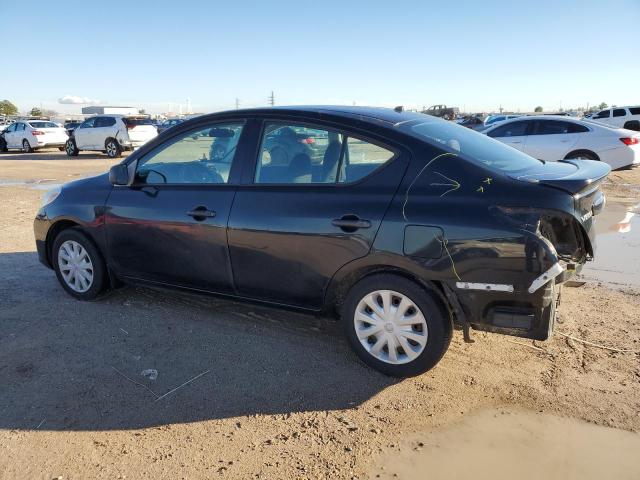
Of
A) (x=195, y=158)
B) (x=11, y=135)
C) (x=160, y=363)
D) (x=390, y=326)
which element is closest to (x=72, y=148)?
(x=11, y=135)

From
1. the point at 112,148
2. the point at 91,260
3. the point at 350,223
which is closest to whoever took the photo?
the point at 350,223

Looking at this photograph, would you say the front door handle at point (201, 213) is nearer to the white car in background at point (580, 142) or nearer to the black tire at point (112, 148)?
the white car in background at point (580, 142)

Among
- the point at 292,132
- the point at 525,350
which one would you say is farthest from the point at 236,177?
the point at 525,350

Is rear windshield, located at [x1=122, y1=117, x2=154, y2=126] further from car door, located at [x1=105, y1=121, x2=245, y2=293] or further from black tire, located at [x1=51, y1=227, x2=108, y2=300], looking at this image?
car door, located at [x1=105, y1=121, x2=245, y2=293]

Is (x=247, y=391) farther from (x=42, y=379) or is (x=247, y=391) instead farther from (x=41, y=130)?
(x=41, y=130)

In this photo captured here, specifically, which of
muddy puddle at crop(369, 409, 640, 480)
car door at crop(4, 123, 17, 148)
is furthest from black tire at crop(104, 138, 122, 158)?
muddy puddle at crop(369, 409, 640, 480)

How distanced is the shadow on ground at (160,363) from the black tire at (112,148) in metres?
17.9

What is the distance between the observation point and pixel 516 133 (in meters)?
12.9

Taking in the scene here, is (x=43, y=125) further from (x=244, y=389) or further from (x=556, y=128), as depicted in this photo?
(x=244, y=389)

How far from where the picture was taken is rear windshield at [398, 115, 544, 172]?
3445mm

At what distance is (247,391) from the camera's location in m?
3.36

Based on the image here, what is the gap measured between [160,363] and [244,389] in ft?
2.37

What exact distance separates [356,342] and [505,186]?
4.56 ft

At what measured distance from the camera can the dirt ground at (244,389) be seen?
277 cm
